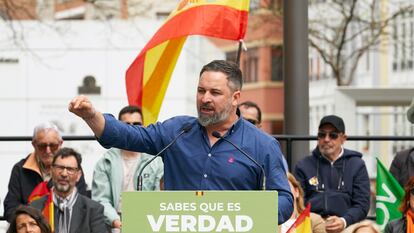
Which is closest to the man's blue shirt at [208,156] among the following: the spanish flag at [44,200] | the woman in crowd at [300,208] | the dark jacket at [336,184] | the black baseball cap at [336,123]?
the woman in crowd at [300,208]

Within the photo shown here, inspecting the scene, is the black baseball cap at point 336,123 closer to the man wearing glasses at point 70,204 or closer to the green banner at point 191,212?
the man wearing glasses at point 70,204

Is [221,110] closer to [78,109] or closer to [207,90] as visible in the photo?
[207,90]

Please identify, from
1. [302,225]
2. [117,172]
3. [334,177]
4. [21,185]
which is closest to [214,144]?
[302,225]

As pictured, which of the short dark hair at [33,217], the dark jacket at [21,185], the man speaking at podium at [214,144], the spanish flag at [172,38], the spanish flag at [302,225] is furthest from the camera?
the dark jacket at [21,185]

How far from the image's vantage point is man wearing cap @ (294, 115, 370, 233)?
13023 mm

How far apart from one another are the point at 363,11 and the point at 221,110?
22.2m

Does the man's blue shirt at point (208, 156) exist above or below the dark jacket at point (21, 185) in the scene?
above

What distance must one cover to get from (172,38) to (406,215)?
255cm

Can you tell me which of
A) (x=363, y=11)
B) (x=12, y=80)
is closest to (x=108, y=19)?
(x=12, y=80)

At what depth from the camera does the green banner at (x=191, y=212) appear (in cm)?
796

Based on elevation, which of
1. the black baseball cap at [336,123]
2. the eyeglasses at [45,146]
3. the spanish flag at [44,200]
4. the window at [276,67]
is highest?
the window at [276,67]

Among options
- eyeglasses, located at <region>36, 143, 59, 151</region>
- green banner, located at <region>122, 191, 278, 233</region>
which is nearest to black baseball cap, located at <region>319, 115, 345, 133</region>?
eyeglasses, located at <region>36, 143, 59, 151</region>

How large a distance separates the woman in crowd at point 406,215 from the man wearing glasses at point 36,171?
293cm

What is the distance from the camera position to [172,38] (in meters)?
12.7
